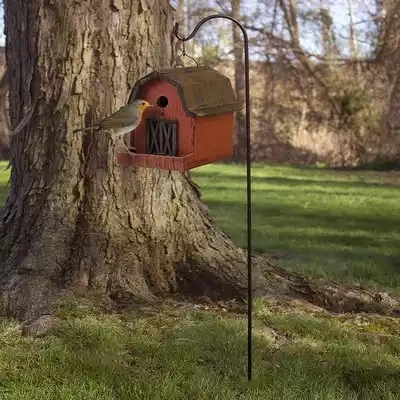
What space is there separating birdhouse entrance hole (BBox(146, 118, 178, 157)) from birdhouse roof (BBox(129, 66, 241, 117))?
0.46 ft

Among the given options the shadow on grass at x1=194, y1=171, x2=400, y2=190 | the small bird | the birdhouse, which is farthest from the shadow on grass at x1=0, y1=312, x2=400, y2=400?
the shadow on grass at x1=194, y1=171, x2=400, y2=190

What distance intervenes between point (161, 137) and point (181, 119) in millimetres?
160

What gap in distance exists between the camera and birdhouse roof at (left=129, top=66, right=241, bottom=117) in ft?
10.7

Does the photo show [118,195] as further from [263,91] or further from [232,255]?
[263,91]

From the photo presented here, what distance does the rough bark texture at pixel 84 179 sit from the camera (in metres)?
4.29

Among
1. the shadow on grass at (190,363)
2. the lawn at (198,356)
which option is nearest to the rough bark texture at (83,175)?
the lawn at (198,356)

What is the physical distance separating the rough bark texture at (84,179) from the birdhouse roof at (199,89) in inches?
36.6

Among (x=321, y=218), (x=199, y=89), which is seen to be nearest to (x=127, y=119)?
(x=199, y=89)

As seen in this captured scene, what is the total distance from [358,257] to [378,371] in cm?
324

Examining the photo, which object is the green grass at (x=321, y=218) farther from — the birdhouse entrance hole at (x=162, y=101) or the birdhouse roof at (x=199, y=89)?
the birdhouse entrance hole at (x=162, y=101)

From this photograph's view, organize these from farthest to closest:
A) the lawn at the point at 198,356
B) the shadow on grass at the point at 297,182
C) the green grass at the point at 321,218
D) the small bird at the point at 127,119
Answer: the shadow on grass at the point at 297,182 → the green grass at the point at 321,218 → the lawn at the point at 198,356 → the small bird at the point at 127,119

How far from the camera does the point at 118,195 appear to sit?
172 inches

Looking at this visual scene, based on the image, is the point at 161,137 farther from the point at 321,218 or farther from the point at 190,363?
the point at 321,218

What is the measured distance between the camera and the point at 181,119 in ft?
10.9
